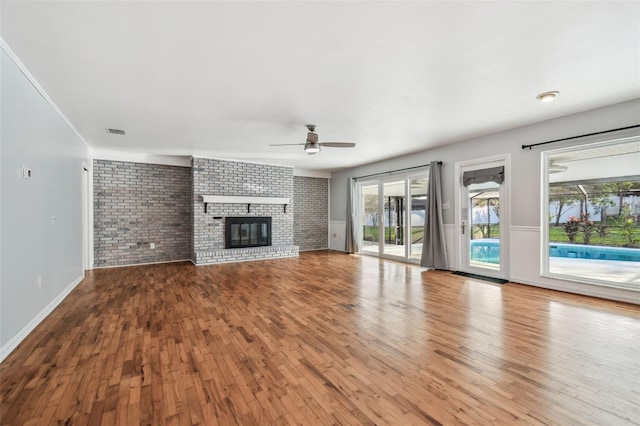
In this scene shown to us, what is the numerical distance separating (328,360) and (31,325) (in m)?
2.90

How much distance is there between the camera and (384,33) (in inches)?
83.9

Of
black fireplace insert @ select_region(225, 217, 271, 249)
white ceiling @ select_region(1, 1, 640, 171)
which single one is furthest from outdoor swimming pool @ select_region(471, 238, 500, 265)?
black fireplace insert @ select_region(225, 217, 271, 249)

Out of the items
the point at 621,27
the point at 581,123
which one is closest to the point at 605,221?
the point at 581,123

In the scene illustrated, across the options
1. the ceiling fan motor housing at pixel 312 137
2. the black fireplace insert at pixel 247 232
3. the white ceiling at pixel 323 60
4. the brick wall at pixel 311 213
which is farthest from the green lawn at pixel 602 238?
the brick wall at pixel 311 213

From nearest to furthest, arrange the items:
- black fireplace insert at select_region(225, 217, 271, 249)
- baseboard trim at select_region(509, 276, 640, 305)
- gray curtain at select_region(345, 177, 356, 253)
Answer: baseboard trim at select_region(509, 276, 640, 305)
black fireplace insert at select_region(225, 217, 271, 249)
gray curtain at select_region(345, 177, 356, 253)

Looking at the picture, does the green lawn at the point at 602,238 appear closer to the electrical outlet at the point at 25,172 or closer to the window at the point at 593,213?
the window at the point at 593,213

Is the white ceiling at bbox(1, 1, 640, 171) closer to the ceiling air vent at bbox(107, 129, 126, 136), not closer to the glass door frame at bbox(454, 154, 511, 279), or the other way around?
the ceiling air vent at bbox(107, 129, 126, 136)

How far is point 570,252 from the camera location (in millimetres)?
4195

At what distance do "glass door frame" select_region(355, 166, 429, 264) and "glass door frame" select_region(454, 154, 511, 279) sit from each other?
0.89 metres

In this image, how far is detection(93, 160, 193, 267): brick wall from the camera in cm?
599

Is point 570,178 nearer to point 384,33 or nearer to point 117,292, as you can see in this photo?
point 384,33

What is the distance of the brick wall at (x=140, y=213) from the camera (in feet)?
19.7

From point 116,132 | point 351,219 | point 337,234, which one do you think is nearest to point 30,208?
point 116,132

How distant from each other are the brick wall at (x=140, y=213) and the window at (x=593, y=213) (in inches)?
280
